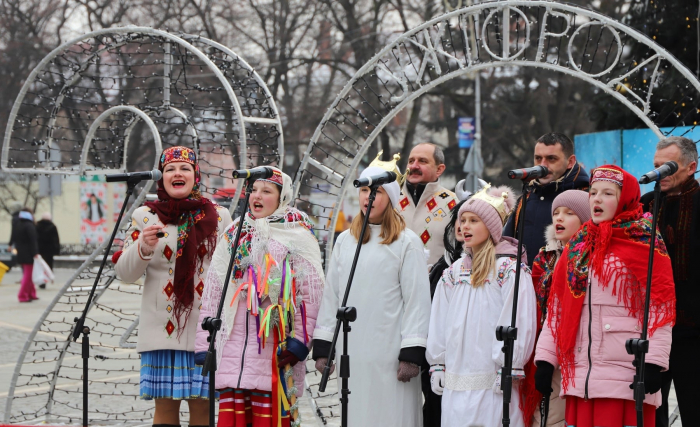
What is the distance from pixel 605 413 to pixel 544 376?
32 centimetres

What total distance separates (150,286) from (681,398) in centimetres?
305

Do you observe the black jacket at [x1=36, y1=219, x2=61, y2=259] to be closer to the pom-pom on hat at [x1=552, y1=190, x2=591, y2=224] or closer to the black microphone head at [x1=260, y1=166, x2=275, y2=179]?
the black microphone head at [x1=260, y1=166, x2=275, y2=179]


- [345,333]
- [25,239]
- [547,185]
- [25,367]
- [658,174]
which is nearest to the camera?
[658,174]

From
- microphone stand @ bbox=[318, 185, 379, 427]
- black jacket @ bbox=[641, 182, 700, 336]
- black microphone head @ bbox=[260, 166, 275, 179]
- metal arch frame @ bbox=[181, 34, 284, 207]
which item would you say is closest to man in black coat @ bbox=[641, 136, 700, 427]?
black jacket @ bbox=[641, 182, 700, 336]

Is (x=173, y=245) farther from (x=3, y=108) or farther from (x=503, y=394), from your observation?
(x=3, y=108)

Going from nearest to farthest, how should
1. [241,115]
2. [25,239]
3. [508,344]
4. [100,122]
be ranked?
[508,344]
[241,115]
[100,122]
[25,239]

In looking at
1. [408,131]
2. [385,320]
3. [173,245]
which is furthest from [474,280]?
[408,131]

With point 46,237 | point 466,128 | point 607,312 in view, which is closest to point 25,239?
point 46,237

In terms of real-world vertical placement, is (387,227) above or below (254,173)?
below

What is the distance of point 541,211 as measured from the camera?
5.42 m

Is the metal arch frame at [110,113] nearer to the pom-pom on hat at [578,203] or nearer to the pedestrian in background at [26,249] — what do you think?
the pom-pom on hat at [578,203]

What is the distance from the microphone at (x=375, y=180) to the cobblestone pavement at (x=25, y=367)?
1.66 m

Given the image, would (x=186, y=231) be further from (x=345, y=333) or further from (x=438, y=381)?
(x=438, y=381)

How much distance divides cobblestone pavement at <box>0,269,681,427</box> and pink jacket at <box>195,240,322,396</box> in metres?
0.74
